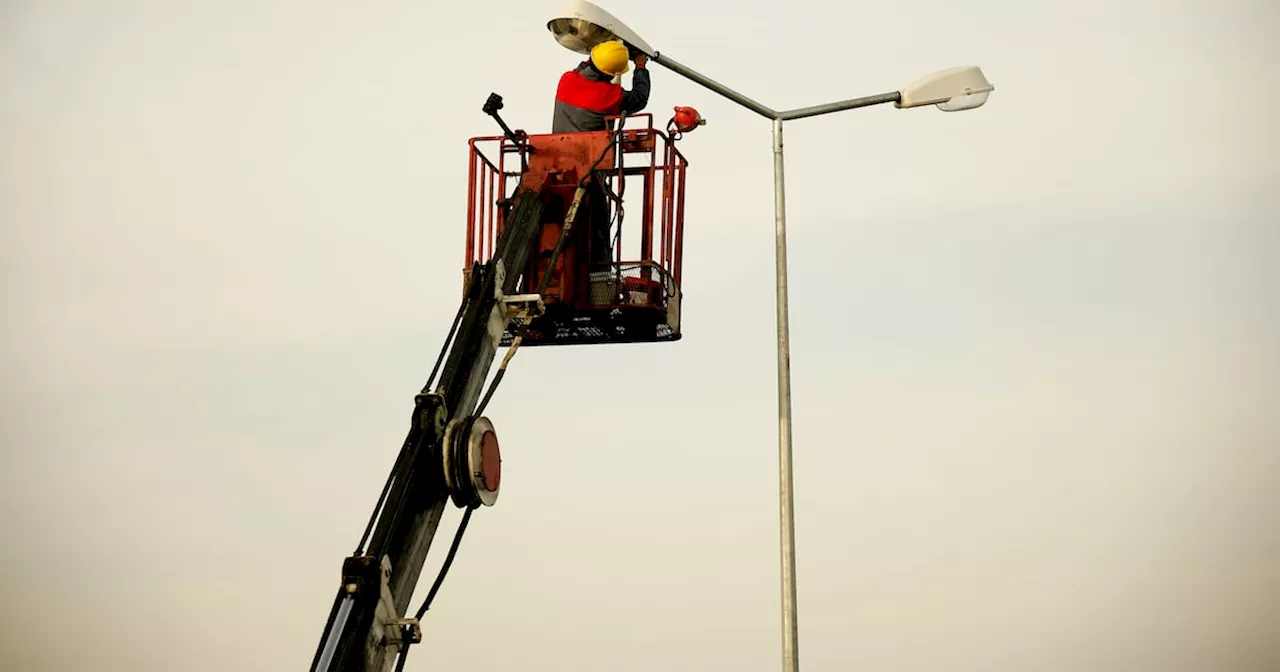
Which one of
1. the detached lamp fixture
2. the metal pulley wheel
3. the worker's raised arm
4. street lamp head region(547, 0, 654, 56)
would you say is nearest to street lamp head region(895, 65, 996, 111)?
the detached lamp fixture

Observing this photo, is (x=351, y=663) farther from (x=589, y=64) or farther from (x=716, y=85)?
(x=589, y=64)

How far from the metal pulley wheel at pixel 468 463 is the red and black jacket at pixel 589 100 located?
662cm

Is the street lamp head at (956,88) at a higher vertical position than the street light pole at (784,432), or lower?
higher

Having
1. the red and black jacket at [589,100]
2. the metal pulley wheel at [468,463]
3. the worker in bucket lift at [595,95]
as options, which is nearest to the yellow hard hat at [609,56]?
the worker in bucket lift at [595,95]

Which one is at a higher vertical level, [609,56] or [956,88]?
[609,56]

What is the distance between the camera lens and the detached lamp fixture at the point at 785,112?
20.7 meters

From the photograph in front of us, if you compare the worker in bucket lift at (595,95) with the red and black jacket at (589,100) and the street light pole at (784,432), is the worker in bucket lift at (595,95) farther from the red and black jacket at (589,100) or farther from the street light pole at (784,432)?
the street light pole at (784,432)

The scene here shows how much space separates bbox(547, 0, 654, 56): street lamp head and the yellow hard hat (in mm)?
110

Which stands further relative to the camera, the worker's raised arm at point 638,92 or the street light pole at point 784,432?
the worker's raised arm at point 638,92

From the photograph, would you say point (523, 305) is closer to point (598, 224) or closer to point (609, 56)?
point (598, 224)

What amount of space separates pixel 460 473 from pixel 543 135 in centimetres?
682

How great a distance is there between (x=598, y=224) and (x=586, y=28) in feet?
8.65

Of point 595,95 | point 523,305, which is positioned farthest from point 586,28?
point 523,305

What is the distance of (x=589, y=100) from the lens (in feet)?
82.5
